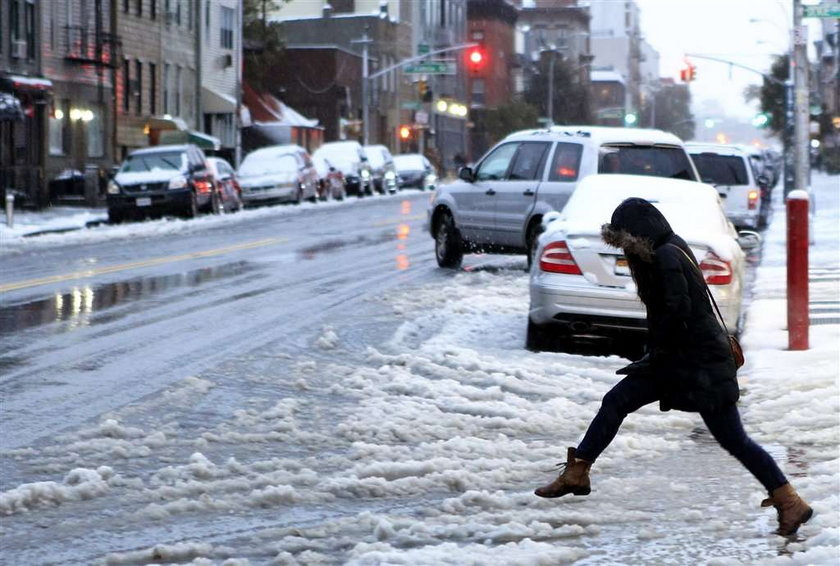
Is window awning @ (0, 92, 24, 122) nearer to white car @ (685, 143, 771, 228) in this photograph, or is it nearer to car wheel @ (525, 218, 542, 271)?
white car @ (685, 143, 771, 228)

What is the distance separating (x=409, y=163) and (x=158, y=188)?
3327 centimetres

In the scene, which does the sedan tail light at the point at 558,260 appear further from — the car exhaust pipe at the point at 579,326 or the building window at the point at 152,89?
the building window at the point at 152,89

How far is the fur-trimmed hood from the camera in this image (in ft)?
23.9

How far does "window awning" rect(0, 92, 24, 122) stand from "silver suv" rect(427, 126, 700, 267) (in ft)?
68.1

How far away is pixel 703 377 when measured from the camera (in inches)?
288

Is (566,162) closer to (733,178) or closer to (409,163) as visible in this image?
(733,178)

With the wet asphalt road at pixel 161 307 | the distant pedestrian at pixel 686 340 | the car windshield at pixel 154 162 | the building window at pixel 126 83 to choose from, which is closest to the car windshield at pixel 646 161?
the wet asphalt road at pixel 161 307

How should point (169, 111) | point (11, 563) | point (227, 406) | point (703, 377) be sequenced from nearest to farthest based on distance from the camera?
point (11, 563) < point (703, 377) < point (227, 406) < point (169, 111)

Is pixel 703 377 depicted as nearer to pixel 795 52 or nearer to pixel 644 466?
pixel 644 466

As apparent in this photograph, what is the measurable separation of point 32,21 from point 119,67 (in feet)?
19.9

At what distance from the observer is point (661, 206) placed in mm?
14367

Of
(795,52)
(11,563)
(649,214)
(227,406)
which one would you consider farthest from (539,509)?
(795,52)

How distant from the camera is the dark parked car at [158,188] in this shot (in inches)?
1460

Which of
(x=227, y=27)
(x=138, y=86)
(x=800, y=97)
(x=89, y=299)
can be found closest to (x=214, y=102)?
(x=227, y=27)
